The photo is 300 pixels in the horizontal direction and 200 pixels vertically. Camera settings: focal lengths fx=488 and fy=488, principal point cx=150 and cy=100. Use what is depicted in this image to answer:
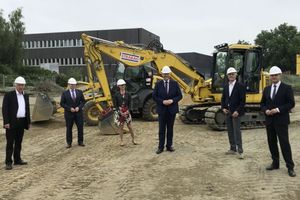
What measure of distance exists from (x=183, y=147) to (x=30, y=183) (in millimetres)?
4236

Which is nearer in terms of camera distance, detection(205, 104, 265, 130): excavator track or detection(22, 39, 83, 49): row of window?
detection(205, 104, 265, 130): excavator track

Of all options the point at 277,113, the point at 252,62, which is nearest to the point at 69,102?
the point at 277,113

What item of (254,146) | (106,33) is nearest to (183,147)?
(254,146)

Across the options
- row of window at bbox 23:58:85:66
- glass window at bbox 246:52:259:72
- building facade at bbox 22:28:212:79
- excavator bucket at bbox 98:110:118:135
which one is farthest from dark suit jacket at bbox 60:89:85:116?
row of window at bbox 23:58:85:66

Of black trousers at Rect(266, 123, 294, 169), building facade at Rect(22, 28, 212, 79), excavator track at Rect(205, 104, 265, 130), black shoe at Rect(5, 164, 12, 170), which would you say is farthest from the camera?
building facade at Rect(22, 28, 212, 79)

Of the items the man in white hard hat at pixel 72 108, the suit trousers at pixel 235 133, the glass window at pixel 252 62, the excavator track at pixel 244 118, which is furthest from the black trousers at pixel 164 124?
the glass window at pixel 252 62

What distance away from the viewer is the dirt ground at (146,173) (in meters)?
7.16

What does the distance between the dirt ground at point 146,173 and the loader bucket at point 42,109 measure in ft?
11.1

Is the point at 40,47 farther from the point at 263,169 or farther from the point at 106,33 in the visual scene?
the point at 263,169

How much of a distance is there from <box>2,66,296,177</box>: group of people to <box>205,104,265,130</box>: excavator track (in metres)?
3.07

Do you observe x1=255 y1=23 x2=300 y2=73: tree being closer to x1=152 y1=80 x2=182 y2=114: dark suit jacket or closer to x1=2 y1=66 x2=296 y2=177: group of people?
x1=2 y1=66 x2=296 y2=177: group of people

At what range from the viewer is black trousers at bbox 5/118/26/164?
30.0 ft

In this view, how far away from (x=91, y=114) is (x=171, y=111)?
595 cm

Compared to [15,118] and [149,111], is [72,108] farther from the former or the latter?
[149,111]
